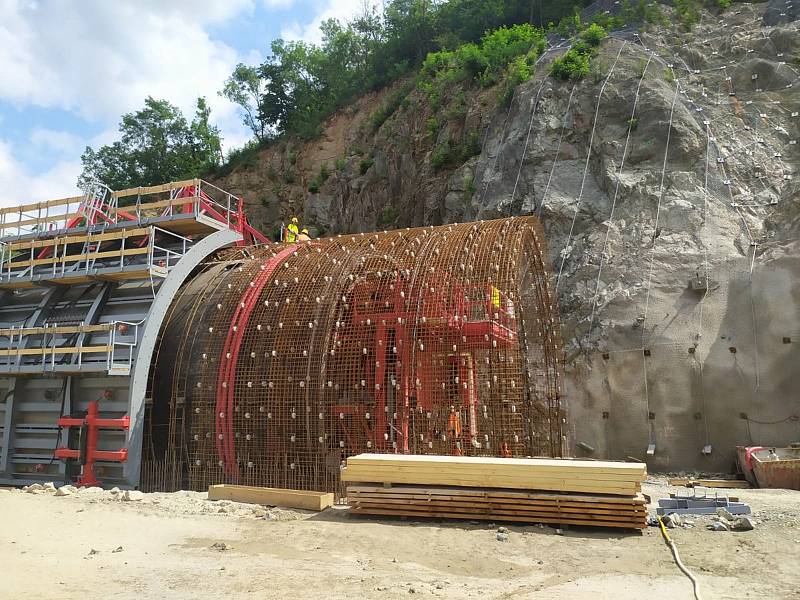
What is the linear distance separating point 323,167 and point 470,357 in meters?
28.3

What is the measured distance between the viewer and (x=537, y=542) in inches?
307

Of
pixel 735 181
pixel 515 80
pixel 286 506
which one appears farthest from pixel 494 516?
pixel 515 80

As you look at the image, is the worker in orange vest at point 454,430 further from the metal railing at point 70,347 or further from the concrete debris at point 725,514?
the metal railing at point 70,347

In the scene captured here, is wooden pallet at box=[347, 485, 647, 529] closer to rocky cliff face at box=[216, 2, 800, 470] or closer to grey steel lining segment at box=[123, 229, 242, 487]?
grey steel lining segment at box=[123, 229, 242, 487]

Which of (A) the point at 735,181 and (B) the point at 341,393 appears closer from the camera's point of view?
(B) the point at 341,393

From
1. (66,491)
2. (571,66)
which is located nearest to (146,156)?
(571,66)

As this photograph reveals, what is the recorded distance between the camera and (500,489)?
28.5 ft

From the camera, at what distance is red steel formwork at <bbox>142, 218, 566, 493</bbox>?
1093 cm

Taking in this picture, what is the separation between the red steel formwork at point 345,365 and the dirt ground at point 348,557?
5.77 ft

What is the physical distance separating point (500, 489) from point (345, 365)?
11.9 feet

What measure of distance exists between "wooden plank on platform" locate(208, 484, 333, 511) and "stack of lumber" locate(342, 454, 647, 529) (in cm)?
80

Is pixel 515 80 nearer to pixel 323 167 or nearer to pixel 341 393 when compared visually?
pixel 323 167

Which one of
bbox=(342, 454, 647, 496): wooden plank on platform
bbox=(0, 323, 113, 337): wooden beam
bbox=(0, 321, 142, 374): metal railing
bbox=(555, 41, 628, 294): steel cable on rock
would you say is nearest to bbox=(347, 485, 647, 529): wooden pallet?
bbox=(342, 454, 647, 496): wooden plank on platform

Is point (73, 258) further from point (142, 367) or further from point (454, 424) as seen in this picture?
point (454, 424)
